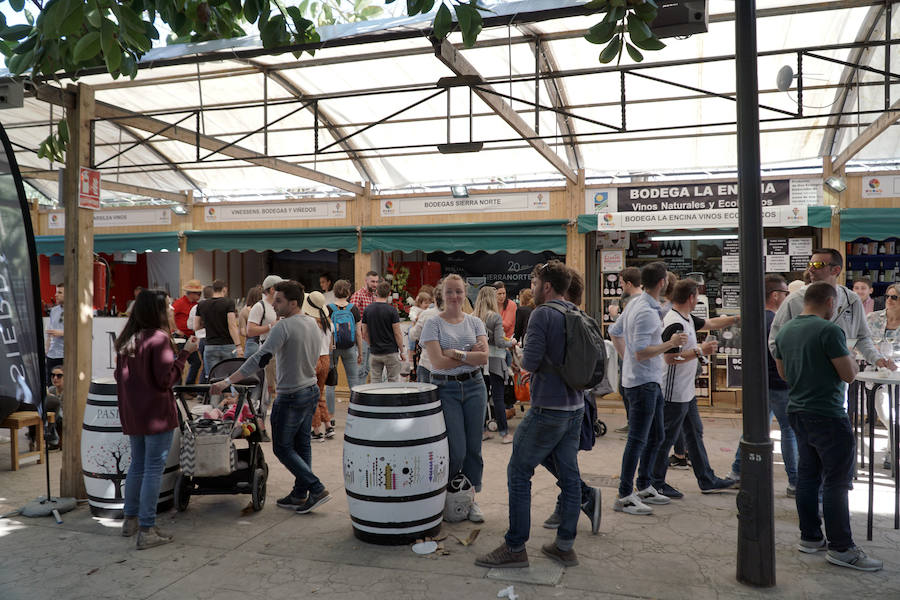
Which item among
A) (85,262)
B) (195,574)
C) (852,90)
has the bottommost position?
(195,574)

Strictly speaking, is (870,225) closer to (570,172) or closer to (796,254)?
(796,254)

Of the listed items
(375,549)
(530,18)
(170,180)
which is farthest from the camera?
(170,180)

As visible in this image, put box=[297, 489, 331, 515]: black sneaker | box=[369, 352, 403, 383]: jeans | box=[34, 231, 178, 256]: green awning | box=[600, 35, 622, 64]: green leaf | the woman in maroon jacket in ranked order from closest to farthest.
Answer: box=[600, 35, 622, 64]: green leaf < the woman in maroon jacket < box=[297, 489, 331, 515]: black sneaker < box=[369, 352, 403, 383]: jeans < box=[34, 231, 178, 256]: green awning

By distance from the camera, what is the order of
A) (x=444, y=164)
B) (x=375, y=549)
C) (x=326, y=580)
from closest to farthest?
(x=326, y=580) → (x=375, y=549) → (x=444, y=164)

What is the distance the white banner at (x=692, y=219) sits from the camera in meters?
9.32

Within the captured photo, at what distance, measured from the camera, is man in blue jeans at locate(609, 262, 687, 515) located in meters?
4.64

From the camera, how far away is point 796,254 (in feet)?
32.9

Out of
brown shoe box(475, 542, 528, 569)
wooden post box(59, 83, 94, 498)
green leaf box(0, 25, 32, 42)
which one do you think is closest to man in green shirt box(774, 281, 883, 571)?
brown shoe box(475, 542, 528, 569)

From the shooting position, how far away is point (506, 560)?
374cm

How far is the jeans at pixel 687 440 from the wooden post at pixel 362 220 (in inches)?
276

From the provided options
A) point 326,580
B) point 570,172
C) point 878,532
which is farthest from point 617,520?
point 570,172

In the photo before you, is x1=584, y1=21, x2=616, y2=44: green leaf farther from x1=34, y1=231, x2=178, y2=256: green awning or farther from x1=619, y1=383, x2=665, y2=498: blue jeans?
x1=34, y1=231, x2=178, y2=256: green awning

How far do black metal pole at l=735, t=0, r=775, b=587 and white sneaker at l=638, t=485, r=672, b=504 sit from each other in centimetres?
139

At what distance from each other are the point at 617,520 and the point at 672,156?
7030mm
